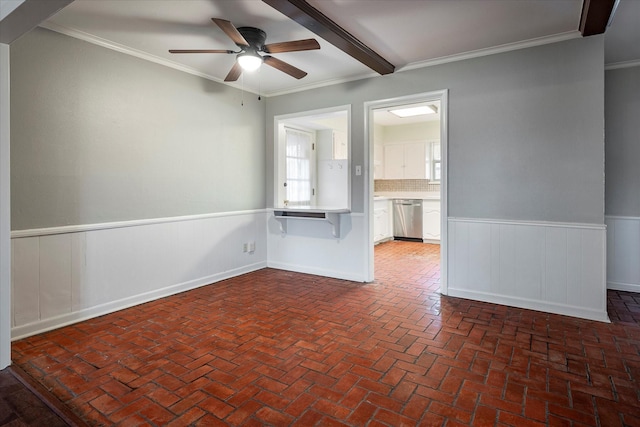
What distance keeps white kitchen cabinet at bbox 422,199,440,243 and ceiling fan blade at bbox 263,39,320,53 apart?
4924 mm

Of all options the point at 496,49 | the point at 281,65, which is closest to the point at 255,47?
the point at 281,65

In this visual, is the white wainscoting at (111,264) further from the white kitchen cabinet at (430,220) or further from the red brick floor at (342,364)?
the white kitchen cabinet at (430,220)

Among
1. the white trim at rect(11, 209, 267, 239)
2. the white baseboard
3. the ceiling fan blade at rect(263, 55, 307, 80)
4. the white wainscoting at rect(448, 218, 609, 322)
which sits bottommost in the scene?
the white baseboard

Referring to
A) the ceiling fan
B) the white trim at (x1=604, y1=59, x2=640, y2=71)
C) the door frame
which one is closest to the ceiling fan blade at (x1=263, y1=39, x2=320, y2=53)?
the ceiling fan

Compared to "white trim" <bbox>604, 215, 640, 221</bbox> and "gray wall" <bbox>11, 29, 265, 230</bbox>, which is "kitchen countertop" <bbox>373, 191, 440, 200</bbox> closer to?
"white trim" <bbox>604, 215, 640, 221</bbox>

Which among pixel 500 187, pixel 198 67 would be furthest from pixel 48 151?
pixel 500 187

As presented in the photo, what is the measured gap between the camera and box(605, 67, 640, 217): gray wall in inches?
150

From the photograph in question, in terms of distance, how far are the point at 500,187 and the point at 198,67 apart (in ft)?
11.0

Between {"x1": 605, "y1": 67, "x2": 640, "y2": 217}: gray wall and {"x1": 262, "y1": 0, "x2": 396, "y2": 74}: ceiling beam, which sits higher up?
{"x1": 262, "y1": 0, "x2": 396, "y2": 74}: ceiling beam

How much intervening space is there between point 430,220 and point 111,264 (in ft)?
18.5

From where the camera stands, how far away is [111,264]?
10.7 ft

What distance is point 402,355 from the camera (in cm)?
241

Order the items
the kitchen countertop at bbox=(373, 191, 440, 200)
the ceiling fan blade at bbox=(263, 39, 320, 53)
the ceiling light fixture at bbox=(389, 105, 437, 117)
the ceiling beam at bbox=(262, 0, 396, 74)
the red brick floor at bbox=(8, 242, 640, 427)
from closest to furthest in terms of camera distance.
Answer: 1. the red brick floor at bbox=(8, 242, 640, 427)
2. the ceiling beam at bbox=(262, 0, 396, 74)
3. the ceiling fan blade at bbox=(263, 39, 320, 53)
4. the ceiling light fixture at bbox=(389, 105, 437, 117)
5. the kitchen countertop at bbox=(373, 191, 440, 200)

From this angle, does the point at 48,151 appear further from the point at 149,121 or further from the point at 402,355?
the point at 402,355
